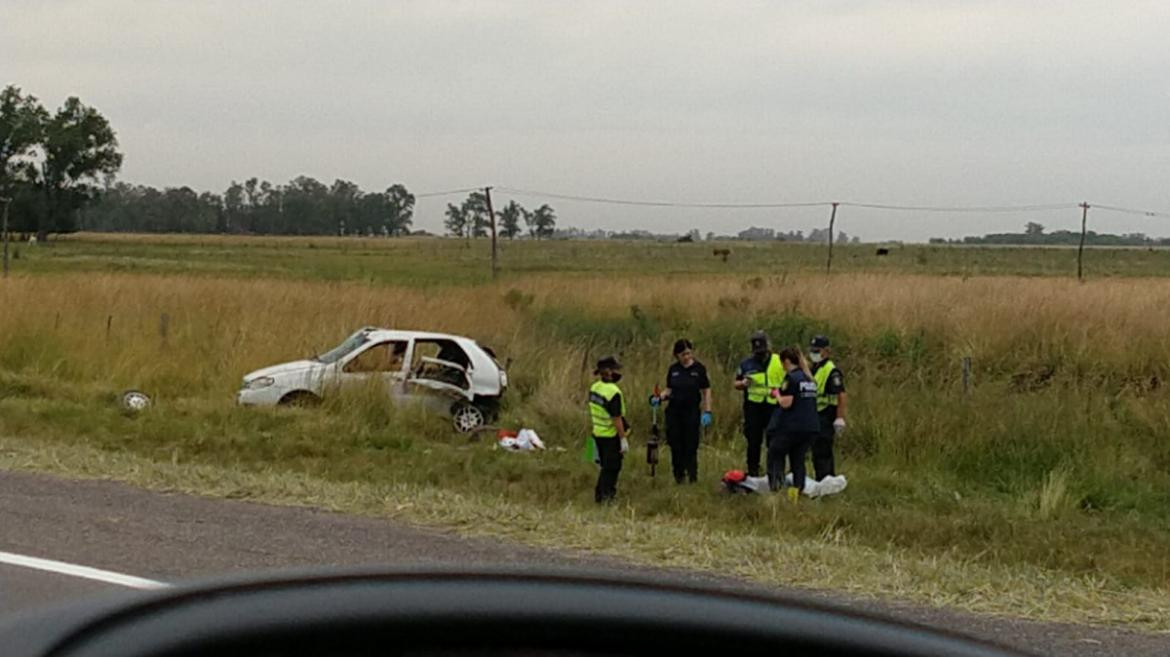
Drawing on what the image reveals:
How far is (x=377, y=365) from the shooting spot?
48.9 ft

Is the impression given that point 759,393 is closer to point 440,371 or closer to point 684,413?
point 684,413

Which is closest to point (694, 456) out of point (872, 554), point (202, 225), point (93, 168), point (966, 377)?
point (872, 554)

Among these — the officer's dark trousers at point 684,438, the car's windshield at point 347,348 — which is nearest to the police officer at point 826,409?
the officer's dark trousers at point 684,438

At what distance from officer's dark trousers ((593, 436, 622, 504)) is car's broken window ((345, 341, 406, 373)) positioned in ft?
17.0

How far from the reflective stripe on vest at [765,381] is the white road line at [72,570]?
7.05 meters

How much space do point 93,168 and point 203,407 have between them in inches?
3188

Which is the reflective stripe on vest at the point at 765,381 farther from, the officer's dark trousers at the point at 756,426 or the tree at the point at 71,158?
the tree at the point at 71,158

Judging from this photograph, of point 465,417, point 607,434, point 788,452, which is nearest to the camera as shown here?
point 607,434

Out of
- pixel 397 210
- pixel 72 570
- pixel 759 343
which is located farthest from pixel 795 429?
pixel 397 210

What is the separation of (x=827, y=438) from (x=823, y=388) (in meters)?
0.52

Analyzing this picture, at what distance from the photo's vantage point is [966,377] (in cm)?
1506

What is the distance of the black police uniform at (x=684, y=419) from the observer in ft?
37.7

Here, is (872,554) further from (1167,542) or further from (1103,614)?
(1167,542)

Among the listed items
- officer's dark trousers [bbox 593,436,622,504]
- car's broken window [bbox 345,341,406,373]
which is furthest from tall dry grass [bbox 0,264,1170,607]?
car's broken window [bbox 345,341,406,373]
